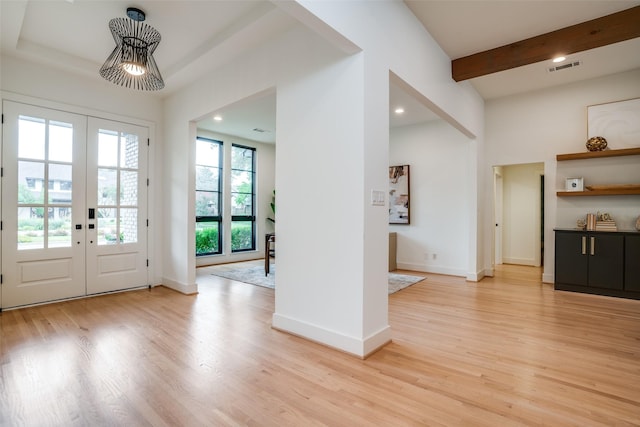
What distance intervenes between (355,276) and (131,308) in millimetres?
2909

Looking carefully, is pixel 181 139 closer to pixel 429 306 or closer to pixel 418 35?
pixel 418 35

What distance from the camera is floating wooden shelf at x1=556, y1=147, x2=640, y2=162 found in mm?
4346

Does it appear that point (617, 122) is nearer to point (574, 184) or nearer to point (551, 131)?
point (551, 131)

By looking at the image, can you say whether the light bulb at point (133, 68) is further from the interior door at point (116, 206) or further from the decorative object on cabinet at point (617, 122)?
the decorative object on cabinet at point (617, 122)

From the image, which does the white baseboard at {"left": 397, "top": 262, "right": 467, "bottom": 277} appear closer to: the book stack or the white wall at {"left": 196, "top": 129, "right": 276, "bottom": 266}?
the book stack

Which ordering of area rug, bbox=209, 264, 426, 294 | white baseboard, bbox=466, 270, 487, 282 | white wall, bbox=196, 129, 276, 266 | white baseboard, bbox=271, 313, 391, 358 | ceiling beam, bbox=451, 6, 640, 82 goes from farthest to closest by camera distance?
white wall, bbox=196, 129, 276, 266, white baseboard, bbox=466, 270, 487, 282, area rug, bbox=209, 264, 426, 294, ceiling beam, bbox=451, 6, 640, 82, white baseboard, bbox=271, 313, 391, 358

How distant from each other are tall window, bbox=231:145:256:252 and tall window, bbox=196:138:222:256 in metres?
0.36

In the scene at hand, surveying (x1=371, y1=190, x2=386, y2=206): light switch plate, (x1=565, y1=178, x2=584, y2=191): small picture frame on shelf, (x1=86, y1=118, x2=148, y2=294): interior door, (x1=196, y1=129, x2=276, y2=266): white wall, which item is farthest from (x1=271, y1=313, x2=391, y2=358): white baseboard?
(x1=196, y1=129, x2=276, y2=266): white wall

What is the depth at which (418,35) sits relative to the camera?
130 inches

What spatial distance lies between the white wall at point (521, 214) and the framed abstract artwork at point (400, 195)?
8.64ft

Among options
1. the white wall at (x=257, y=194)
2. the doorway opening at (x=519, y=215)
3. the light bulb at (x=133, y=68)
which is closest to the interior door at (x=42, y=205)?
the light bulb at (x=133, y=68)

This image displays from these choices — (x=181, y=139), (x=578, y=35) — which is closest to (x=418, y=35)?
(x=578, y=35)

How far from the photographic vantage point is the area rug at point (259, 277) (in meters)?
4.94

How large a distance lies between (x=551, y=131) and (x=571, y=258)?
211 cm
